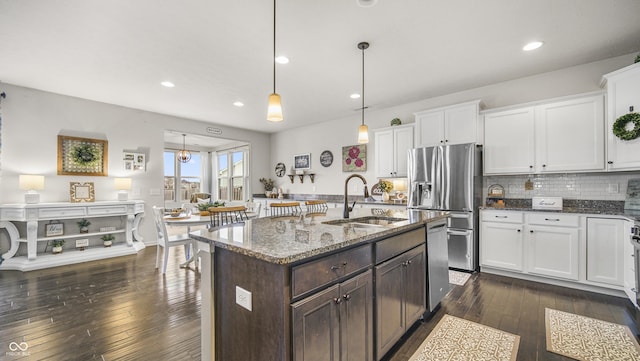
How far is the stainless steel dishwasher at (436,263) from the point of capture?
2.45 meters

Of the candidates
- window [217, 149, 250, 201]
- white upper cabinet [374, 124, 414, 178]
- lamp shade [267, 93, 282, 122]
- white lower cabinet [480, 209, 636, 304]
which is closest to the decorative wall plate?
white upper cabinet [374, 124, 414, 178]

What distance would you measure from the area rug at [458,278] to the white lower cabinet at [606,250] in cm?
125

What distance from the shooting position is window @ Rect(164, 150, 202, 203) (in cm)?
864

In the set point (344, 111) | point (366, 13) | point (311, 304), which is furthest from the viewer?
point (344, 111)

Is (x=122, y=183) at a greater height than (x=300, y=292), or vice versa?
(x=122, y=183)

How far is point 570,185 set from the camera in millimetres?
3543

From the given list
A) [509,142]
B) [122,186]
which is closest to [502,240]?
[509,142]

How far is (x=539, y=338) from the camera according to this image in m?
2.17

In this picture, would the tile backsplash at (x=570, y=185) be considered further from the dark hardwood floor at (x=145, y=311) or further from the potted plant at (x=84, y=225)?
the potted plant at (x=84, y=225)

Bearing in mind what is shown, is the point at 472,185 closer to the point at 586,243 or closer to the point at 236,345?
the point at 586,243

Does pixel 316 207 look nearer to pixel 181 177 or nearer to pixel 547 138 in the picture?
pixel 547 138

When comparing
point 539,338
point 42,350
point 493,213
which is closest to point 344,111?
point 493,213

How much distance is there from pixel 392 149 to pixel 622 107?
2806mm

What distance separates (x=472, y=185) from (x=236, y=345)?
352 centimetres
